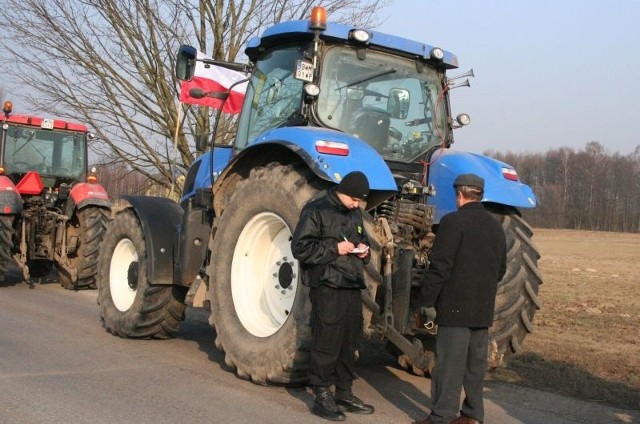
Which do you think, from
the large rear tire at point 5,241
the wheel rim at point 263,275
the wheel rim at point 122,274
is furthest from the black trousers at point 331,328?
the large rear tire at point 5,241

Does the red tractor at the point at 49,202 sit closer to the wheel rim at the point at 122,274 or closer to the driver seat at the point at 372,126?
the wheel rim at the point at 122,274

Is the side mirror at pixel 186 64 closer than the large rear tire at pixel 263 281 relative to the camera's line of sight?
No

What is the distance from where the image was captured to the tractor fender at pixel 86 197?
37.5ft

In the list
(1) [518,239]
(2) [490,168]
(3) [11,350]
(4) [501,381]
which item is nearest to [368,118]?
(2) [490,168]

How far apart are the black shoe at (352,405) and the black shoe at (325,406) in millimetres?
125

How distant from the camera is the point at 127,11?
1448cm

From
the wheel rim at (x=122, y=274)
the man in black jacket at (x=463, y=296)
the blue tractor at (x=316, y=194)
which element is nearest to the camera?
the man in black jacket at (x=463, y=296)

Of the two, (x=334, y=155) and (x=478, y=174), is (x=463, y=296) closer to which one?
(x=334, y=155)

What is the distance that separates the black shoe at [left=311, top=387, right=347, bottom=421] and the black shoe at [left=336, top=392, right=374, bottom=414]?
0.13 m

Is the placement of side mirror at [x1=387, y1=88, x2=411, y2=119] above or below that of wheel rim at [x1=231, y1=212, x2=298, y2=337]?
above

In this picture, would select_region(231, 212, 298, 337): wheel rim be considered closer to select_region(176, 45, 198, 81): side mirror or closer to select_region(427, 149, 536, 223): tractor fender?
select_region(427, 149, 536, 223): tractor fender

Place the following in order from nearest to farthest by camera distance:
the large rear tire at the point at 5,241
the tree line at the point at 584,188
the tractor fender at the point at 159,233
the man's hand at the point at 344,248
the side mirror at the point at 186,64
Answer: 1. the man's hand at the point at 344,248
2. the side mirror at the point at 186,64
3. the tractor fender at the point at 159,233
4. the large rear tire at the point at 5,241
5. the tree line at the point at 584,188

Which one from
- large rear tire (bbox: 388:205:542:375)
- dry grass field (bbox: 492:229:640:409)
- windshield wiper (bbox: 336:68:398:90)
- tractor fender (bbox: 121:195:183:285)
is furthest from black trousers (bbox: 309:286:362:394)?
tractor fender (bbox: 121:195:183:285)

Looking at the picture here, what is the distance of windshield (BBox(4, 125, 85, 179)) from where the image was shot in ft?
42.3
